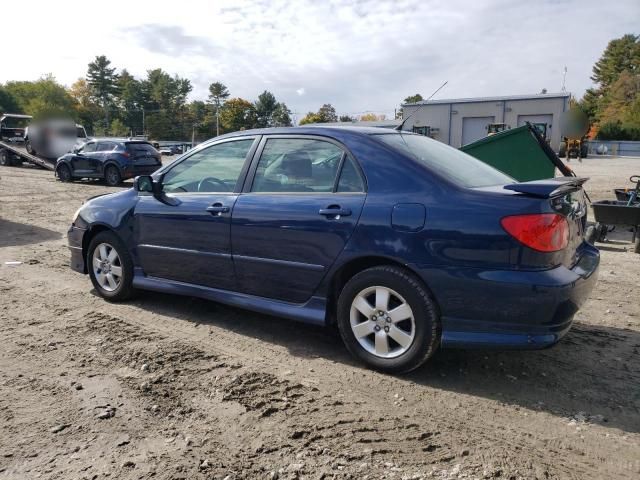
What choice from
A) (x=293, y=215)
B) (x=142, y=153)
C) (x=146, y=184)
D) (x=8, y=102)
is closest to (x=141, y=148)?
(x=142, y=153)

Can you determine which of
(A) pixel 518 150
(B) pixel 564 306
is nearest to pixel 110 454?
(B) pixel 564 306

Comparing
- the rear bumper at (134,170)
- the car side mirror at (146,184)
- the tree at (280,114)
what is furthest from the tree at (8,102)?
the car side mirror at (146,184)

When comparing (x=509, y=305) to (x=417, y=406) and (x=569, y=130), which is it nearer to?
(x=417, y=406)

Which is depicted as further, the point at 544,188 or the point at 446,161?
the point at 446,161

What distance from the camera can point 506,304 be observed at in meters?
3.07

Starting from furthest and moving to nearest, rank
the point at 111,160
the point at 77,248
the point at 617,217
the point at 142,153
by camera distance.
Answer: the point at 142,153 → the point at 111,160 → the point at 617,217 → the point at 77,248

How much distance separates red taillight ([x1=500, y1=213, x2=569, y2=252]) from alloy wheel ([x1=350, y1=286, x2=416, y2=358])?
31.5 inches

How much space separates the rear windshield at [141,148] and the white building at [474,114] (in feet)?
61.2

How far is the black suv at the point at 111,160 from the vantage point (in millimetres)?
16797

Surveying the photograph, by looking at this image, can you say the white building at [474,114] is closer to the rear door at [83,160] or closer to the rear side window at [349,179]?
the rear door at [83,160]

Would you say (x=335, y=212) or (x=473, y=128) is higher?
(x=473, y=128)

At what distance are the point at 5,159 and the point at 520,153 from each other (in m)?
23.7

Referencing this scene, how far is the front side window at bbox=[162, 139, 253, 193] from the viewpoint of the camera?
432cm

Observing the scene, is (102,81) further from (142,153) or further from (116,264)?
(116,264)
